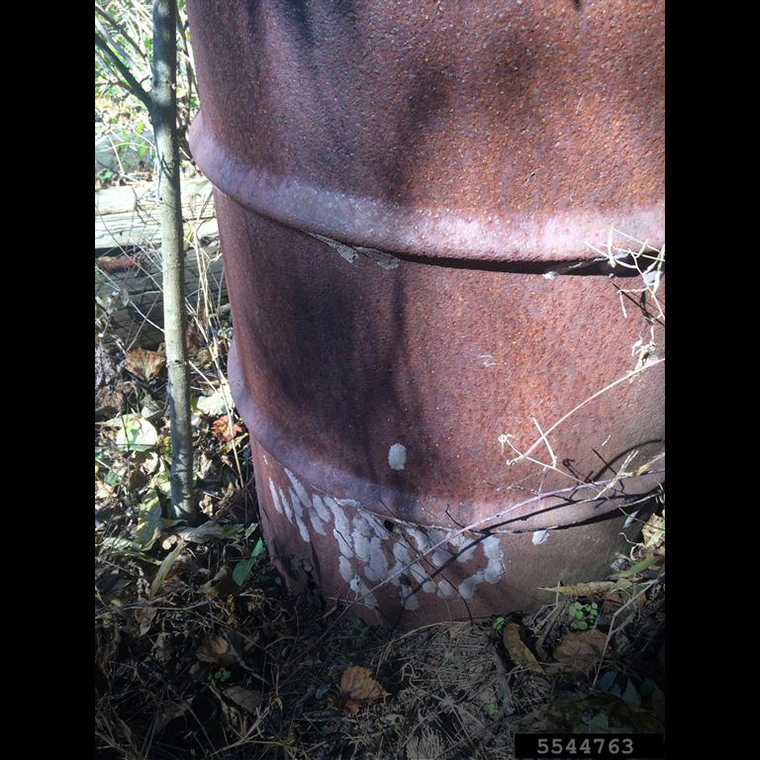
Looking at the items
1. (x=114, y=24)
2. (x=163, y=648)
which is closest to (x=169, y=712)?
(x=163, y=648)

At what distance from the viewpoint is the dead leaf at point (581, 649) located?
1566mm

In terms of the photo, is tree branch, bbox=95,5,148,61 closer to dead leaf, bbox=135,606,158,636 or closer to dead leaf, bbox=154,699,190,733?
dead leaf, bbox=135,606,158,636

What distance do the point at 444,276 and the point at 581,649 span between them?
928mm

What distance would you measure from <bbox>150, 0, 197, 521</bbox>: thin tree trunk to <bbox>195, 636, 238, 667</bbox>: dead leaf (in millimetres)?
483

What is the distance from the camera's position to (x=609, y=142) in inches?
42.4

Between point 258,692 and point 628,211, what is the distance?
51.1 inches

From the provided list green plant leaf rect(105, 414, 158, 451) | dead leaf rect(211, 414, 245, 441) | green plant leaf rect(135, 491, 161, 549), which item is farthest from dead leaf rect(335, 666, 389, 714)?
green plant leaf rect(105, 414, 158, 451)

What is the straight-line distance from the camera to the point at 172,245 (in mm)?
1751

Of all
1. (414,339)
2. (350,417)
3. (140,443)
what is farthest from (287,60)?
(140,443)

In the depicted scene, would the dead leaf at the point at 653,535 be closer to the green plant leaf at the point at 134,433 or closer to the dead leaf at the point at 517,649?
the dead leaf at the point at 517,649

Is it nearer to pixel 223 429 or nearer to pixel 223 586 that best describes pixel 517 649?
pixel 223 586

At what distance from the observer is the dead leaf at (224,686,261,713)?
5.26 feet

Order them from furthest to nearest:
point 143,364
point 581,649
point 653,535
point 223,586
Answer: point 143,364 < point 223,586 < point 653,535 < point 581,649
